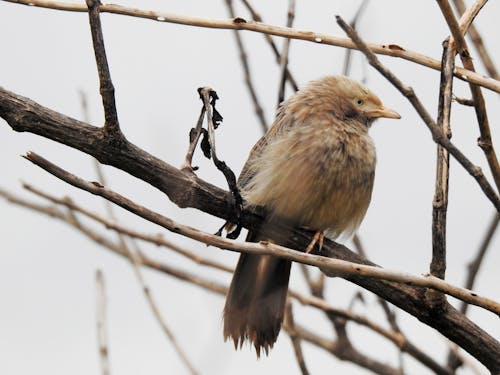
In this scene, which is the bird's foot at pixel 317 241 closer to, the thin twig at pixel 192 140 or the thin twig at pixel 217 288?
the thin twig at pixel 217 288

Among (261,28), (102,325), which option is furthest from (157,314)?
(261,28)

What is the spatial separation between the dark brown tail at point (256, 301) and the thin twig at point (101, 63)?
5.50ft

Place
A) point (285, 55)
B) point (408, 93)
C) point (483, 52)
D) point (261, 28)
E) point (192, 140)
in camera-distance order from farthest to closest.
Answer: point (285, 55) < point (483, 52) < point (192, 140) < point (261, 28) < point (408, 93)

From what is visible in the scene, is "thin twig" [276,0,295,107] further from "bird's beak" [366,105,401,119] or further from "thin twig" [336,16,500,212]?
→ "thin twig" [336,16,500,212]

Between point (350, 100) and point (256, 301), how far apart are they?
140 centimetres

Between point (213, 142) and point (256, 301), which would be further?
point (256, 301)

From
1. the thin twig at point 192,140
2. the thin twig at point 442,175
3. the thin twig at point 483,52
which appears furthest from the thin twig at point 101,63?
the thin twig at point 483,52

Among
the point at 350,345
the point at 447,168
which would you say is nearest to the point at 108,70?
the point at 447,168

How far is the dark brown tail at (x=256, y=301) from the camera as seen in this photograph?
14.6ft

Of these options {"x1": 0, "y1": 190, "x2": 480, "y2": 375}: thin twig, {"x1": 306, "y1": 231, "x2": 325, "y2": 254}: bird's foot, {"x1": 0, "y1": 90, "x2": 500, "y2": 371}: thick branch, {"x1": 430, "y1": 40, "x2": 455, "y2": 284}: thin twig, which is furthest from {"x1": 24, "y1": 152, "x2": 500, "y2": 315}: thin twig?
{"x1": 306, "y1": 231, "x2": 325, "y2": 254}: bird's foot

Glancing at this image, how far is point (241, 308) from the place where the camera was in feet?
15.0

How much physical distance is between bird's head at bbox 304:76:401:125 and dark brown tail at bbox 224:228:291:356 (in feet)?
3.31

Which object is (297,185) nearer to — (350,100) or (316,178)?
(316,178)

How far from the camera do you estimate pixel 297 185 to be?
14.6 ft
